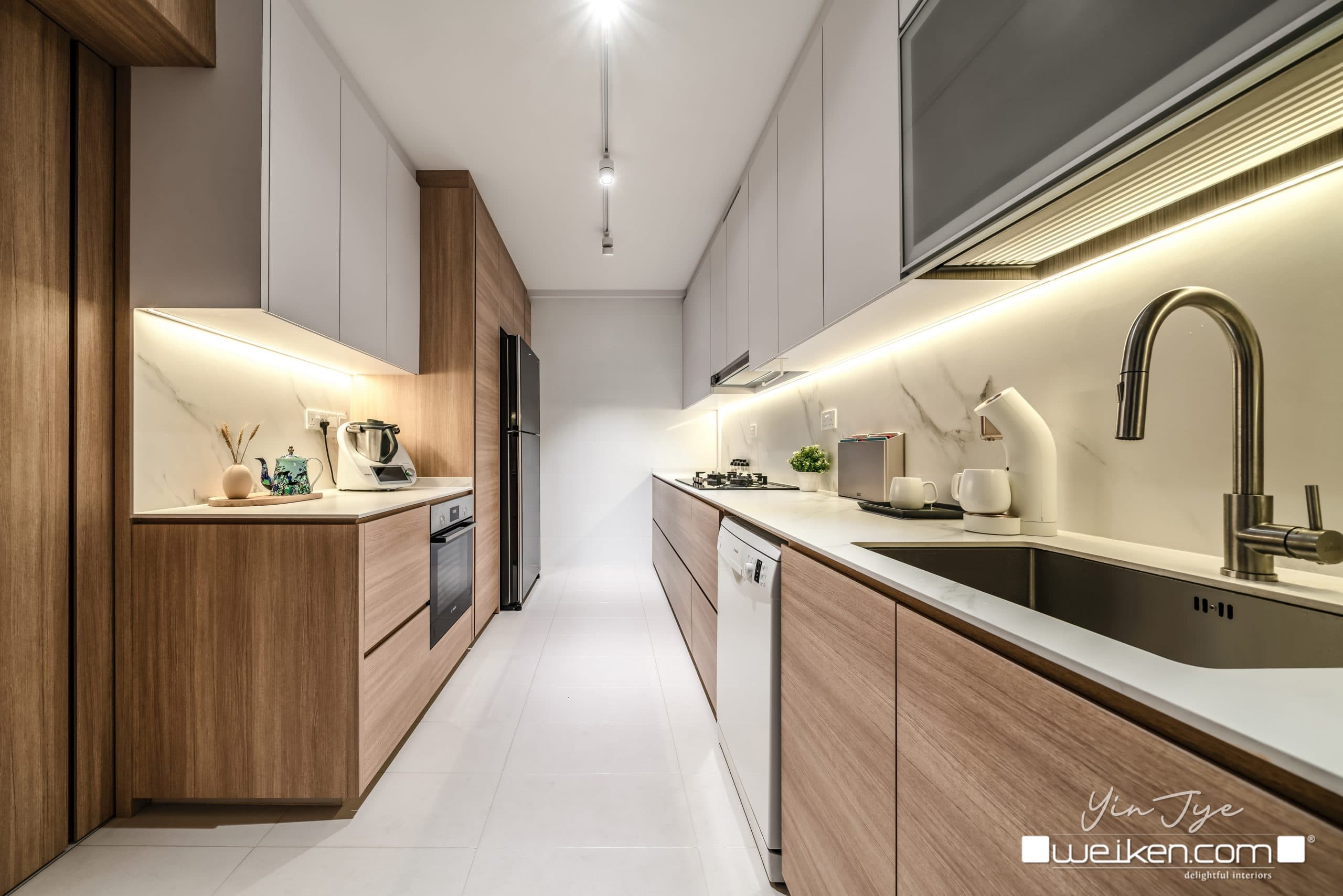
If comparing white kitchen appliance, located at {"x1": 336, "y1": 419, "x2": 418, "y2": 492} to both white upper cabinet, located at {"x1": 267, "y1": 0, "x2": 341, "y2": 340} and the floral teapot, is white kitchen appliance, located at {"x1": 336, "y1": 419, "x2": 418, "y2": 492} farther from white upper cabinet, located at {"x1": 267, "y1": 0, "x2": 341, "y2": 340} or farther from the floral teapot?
white upper cabinet, located at {"x1": 267, "y1": 0, "x2": 341, "y2": 340}

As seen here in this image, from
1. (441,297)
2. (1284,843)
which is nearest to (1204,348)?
(1284,843)

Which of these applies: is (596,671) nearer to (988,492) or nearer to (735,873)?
(735,873)

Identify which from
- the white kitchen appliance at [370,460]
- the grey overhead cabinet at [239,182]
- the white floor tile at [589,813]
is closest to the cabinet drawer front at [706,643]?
the white floor tile at [589,813]

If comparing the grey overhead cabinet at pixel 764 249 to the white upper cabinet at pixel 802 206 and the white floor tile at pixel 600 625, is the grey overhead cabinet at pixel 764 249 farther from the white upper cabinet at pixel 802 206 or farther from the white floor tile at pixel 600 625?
the white floor tile at pixel 600 625

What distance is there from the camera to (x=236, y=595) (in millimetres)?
1570

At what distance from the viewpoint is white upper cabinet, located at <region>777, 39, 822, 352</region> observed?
181 cm

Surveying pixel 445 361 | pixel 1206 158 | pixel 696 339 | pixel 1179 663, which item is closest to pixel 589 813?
pixel 1179 663

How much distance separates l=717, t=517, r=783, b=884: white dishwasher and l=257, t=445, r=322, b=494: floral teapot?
5.63ft

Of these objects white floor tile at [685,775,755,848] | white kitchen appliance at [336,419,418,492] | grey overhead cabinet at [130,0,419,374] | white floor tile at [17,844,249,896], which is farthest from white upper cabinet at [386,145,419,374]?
white floor tile at [685,775,755,848]

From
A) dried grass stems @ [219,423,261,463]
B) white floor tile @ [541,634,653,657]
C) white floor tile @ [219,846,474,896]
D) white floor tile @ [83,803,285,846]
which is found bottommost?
white floor tile @ [541,634,653,657]

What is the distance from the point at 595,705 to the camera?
7.51ft

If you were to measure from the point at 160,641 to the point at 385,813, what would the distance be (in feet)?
2.69

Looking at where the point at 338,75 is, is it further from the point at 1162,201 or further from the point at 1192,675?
the point at 1192,675

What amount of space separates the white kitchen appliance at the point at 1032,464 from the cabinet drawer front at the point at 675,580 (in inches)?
62.7
